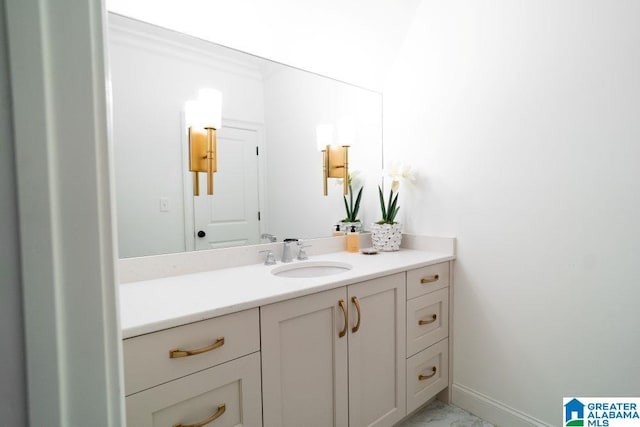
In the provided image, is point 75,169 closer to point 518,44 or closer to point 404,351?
point 404,351

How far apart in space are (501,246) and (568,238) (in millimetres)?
278

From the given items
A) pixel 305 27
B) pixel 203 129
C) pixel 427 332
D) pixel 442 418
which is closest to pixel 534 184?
pixel 427 332

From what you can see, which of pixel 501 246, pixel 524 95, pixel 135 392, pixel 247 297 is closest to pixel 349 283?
pixel 247 297

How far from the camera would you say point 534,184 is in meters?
1.49

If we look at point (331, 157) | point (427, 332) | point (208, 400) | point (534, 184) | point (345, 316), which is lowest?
point (427, 332)

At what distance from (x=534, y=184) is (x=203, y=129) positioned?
1553 millimetres

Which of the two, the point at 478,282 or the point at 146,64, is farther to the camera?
the point at 478,282

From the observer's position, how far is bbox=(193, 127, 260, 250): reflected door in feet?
4.93

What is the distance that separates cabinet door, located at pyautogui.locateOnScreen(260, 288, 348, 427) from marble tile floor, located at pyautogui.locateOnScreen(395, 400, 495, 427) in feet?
1.97

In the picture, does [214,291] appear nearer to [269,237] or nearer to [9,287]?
[269,237]

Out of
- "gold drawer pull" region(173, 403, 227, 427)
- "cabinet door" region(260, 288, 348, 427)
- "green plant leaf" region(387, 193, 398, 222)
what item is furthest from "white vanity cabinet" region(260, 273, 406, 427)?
"green plant leaf" region(387, 193, 398, 222)

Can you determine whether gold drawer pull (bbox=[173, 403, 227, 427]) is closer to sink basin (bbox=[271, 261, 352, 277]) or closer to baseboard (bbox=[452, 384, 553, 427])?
sink basin (bbox=[271, 261, 352, 277])

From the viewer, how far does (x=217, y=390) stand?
943 mm

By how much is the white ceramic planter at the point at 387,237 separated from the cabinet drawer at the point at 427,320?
36 cm
